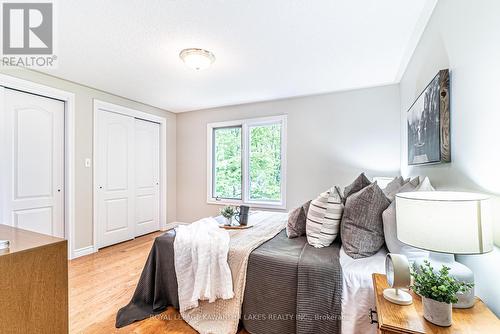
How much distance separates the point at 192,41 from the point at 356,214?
1995 mm

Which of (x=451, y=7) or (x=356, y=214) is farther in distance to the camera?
(x=356, y=214)

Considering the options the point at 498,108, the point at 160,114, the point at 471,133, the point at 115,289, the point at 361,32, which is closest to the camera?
the point at 498,108

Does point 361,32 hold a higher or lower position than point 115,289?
higher

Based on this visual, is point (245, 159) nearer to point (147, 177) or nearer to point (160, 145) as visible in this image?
point (160, 145)

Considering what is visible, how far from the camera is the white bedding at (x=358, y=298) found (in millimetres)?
1356

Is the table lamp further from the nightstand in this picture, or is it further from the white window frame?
the white window frame

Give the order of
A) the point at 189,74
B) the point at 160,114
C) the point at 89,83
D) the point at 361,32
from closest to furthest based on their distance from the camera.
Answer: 1. the point at 361,32
2. the point at 189,74
3. the point at 89,83
4. the point at 160,114

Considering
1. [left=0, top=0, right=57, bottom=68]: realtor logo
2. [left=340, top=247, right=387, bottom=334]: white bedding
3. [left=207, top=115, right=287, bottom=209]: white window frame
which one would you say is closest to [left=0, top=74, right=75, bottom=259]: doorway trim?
[left=0, top=0, right=57, bottom=68]: realtor logo

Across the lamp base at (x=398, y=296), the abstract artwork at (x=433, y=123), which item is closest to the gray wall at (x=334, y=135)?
the abstract artwork at (x=433, y=123)

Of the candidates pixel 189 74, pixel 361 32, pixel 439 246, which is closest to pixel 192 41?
pixel 189 74

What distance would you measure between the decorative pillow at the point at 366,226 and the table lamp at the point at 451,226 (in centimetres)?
62

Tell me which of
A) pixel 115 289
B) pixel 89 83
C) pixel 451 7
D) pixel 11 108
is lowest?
pixel 115 289

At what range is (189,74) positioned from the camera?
116 inches

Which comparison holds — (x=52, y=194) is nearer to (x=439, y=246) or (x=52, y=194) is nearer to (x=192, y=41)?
(x=192, y=41)
